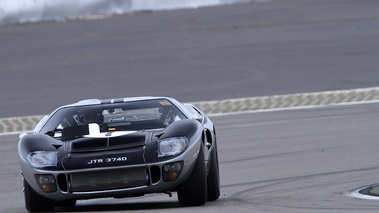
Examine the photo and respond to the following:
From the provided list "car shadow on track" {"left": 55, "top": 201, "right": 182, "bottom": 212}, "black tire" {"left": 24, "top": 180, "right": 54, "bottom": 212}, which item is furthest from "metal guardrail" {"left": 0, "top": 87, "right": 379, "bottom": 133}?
"black tire" {"left": 24, "top": 180, "right": 54, "bottom": 212}

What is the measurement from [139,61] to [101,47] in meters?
2.23

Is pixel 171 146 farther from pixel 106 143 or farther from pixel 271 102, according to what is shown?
pixel 271 102

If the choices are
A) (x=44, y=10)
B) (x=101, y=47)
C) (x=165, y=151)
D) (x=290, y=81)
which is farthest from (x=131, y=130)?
(x=44, y=10)

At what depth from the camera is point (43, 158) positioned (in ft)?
22.0

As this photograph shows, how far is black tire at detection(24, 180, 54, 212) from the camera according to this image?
690 cm

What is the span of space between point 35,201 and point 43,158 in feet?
1.43

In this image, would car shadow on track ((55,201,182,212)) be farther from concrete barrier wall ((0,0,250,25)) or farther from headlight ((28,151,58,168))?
concrete barrier wall ((0,0,250,25))

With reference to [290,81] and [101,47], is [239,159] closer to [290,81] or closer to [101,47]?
[290,81]

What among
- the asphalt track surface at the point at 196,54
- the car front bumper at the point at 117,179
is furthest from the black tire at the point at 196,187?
the asphalt track surface at the point at 196,54

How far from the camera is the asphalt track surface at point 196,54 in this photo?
1822 centimetres

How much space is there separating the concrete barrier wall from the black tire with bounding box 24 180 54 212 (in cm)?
1715

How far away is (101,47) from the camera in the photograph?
77.8 feet

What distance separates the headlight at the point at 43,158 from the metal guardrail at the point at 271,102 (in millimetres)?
8037

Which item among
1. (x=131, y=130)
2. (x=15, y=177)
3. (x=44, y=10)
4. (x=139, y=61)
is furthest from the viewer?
(x=44, y=10)
